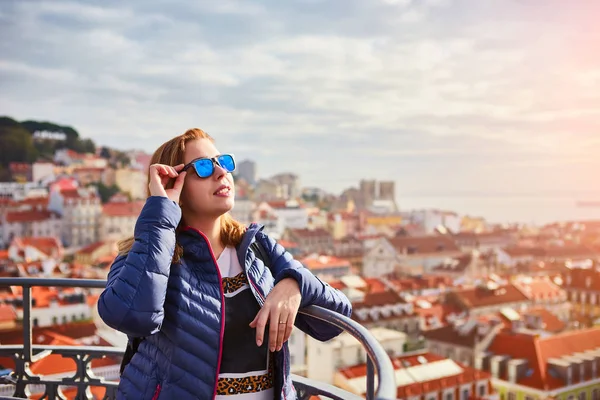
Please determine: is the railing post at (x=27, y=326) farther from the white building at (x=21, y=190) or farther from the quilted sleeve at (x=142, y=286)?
the white building at (x=21, y=190)

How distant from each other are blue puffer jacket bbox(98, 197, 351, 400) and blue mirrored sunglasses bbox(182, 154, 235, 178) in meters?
0.07

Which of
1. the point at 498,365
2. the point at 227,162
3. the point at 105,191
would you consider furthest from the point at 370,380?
the point at 105,191

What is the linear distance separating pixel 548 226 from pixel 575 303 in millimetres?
23274

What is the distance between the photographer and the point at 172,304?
81 centimetres

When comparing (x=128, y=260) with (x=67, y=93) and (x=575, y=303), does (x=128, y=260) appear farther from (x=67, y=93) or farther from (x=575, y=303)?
(x=67, y=93)

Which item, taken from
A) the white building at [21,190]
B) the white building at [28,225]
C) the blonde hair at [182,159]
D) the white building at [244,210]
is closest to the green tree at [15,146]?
the white building at [21,190]

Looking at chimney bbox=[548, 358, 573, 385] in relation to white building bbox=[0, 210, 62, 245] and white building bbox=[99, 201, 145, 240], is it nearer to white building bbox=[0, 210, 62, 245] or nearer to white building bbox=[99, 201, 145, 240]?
white building bbox=[99, 201, 145, 240]

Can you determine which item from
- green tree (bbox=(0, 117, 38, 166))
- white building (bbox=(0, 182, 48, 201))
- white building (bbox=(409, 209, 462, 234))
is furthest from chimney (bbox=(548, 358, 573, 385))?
white building (bbox=(409, 209, 462, 234))

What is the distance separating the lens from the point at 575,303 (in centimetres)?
2781

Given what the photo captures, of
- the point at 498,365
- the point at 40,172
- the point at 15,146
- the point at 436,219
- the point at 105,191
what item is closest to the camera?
the point at 498,365

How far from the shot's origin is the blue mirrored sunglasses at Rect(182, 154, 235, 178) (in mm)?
882

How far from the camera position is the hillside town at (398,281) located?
57.6 feet

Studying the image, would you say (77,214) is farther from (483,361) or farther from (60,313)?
(483,361)

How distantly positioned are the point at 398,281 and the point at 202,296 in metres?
27.8
